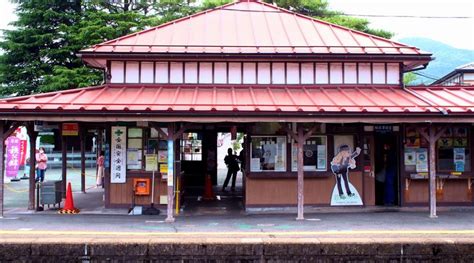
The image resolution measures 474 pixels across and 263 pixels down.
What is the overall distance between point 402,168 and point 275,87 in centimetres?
469

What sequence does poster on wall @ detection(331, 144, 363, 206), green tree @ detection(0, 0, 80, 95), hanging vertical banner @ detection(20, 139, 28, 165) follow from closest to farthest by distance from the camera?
poster on wall @ detection(331, 144, 363, 206) < hanging vertical banner @ detection(20, 139, 28, 165) < green tree @ detection(0, 0, 80, 95)

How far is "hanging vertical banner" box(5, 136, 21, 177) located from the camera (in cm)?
2370

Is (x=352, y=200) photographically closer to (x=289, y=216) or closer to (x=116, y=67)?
(x=289, y=216)

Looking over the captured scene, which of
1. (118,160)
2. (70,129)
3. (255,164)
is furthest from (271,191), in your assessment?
(70,129)

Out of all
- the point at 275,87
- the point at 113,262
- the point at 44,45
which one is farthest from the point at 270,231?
the point at 44,45

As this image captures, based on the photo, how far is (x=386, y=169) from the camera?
1496cm

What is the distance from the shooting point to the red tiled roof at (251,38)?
49.3 feet

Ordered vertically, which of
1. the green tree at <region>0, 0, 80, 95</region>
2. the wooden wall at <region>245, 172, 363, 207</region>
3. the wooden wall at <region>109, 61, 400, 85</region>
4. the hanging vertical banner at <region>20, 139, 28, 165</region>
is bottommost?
the wooden wall at <region>245, 172, 363, 207</region>

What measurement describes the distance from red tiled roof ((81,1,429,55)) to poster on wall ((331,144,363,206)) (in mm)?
3232

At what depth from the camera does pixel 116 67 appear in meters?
15.0

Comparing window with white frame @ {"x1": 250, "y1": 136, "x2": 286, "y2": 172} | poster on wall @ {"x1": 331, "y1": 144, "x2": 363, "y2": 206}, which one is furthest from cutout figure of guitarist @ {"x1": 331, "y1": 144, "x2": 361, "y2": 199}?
window with white frame @ {"x1": 250, "y1": 136, "x2": 286, "y2": 172}

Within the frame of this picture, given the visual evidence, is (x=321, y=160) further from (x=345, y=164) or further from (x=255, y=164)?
(x=255, y=164)

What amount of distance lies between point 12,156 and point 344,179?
57.0 feet

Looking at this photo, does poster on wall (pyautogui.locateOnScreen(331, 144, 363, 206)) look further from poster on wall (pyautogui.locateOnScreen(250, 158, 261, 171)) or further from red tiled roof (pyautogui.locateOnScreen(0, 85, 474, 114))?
poster on wall (pyautogui.locateOnScreen(250, 158, 261, 171))
